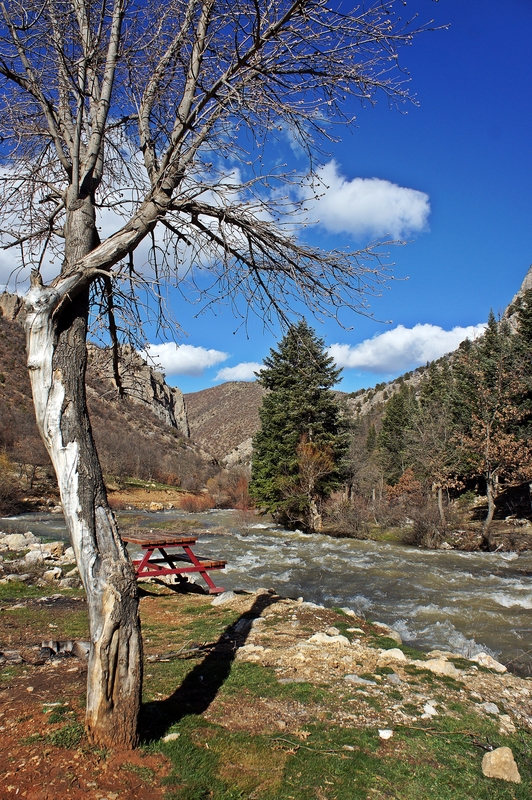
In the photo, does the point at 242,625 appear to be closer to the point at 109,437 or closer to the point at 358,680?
the point at 358,680

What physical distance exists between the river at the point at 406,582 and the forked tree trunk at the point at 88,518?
653 centimetres

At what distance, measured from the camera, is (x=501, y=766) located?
3.62 m

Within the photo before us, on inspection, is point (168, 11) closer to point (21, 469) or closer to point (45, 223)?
point (45, 223)

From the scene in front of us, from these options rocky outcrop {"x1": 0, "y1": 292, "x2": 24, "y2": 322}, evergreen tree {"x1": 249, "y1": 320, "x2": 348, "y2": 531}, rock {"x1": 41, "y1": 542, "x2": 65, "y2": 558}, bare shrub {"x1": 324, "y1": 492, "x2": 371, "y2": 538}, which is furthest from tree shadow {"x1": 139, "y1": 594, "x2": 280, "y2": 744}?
evergreen tree {"x1": 249, "y1": 320, "x2": 348, "y2": 531}

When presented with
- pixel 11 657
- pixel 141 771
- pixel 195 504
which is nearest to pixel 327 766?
pixel 141 771

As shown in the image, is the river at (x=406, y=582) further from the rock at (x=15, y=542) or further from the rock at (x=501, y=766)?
the rock at (x=501, y=766)

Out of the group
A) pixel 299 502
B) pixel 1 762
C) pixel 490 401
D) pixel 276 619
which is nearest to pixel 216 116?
pixel 1 762

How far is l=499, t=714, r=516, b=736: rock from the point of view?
4371mm

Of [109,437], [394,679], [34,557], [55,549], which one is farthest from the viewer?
[109,437]

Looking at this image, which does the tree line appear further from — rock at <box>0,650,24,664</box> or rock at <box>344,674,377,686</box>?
rock at <box>0,650,24,664</box>

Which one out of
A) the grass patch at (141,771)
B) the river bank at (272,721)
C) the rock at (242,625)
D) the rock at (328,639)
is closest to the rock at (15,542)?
the river bank at (272,721)

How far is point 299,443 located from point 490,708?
2353 cm

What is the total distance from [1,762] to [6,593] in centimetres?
671

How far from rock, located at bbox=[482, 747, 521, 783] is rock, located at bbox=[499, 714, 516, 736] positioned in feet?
2.51
